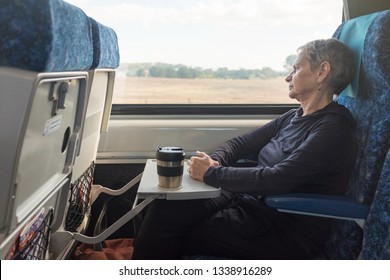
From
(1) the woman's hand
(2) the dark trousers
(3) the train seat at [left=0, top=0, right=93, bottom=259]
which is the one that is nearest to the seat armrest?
(2) the dark trousers

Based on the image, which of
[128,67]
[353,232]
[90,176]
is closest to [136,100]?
[128,67]

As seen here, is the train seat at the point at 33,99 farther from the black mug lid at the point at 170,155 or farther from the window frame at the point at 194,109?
the window frame at the point at 194,109

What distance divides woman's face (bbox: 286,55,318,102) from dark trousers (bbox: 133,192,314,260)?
497 mm

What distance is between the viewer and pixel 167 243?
1430 mm

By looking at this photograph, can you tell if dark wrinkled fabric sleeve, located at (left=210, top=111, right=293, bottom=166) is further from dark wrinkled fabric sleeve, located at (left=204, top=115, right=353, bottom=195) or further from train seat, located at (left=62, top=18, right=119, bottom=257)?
train seat, located at (left=62, top=18, right=119, bottom=257)

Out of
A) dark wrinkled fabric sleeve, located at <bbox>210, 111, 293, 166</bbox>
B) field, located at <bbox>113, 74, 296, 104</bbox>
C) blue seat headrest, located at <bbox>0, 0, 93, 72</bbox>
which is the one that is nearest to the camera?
blue seat headrest, located at <bbox>0, 0, 93, 72</bbox>

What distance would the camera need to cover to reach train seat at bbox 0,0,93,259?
82 cm

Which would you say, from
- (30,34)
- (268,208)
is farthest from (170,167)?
(30,34)

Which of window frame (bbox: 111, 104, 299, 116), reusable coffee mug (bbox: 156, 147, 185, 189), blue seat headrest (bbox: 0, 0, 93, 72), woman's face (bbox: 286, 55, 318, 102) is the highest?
blue seat headrest (bbox: 0, 0, 93, 72)

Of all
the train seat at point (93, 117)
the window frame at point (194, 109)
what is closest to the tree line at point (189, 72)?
the window frame at point (194, 109)

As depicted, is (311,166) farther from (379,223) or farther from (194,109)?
(194,109)

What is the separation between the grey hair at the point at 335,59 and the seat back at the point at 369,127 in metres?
0.06

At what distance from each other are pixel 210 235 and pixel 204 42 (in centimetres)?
118
